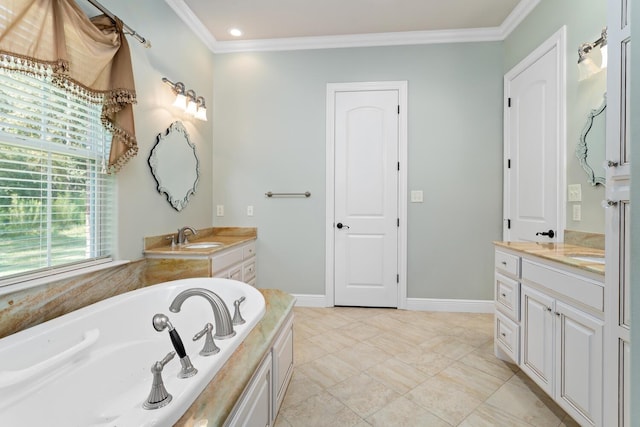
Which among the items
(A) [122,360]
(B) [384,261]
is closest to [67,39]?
(A) [122,360]

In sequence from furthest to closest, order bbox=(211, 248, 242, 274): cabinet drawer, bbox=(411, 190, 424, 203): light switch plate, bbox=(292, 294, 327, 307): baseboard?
1. bbox=(292, 294, 327, 307): baseboard
2. bbox=(411, 190, 424, 203): light switch plate
3. bbox=(211, 248, 242, 274): cabinet drawer

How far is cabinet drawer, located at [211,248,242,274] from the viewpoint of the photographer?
2.38m

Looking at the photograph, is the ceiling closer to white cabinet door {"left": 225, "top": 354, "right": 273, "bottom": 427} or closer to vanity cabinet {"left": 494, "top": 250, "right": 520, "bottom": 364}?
vanity cabinet {"left": 494, "top": 250, "right": 520, "bottom": 364}

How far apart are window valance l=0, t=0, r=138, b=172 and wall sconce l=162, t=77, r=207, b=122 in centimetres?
62

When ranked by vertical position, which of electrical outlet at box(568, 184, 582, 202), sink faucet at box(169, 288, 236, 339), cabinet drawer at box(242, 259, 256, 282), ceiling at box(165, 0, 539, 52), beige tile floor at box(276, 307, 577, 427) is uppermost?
ceiling at box(165, 0, 539, 52)

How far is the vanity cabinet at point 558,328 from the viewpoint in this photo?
135 cm

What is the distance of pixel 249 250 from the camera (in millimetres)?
3148

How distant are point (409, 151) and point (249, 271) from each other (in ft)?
6.53

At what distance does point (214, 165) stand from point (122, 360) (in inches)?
86.3

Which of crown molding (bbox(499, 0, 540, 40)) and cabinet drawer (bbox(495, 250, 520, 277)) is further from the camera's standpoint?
crown molding (bbox(499, 0, 540, 40))

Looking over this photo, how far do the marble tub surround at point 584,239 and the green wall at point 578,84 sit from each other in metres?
0.03

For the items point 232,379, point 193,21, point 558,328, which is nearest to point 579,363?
point 558,328

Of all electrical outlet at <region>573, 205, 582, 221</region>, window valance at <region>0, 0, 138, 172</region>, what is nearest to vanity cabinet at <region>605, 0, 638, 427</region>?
electrical outlet at <region>573, 205, 582, 221</region>

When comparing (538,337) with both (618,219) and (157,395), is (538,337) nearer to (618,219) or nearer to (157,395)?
(618,219)
